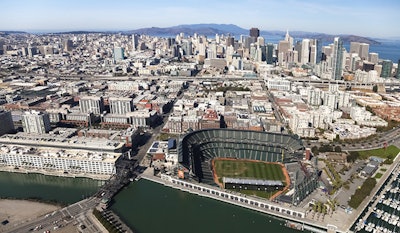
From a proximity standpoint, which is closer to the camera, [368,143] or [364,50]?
[368,143]

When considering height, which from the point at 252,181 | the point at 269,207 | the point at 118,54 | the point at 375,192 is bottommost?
the point at 375,192

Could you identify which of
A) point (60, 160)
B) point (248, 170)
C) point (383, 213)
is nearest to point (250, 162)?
point (248, 170)

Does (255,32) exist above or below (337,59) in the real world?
above

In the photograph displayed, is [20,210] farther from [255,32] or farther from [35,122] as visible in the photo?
[255,32]

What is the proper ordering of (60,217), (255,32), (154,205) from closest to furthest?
(60,217), (154,205), (255,32)

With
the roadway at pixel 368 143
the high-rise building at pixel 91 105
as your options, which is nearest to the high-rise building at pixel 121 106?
the high-rise building at pixel 91 105

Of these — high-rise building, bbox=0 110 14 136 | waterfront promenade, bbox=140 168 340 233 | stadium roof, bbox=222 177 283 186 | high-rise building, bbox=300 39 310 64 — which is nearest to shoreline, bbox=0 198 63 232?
waterfront promenade, bbox=140 168 340 233

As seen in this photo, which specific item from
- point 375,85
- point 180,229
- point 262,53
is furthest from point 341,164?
point 262,53

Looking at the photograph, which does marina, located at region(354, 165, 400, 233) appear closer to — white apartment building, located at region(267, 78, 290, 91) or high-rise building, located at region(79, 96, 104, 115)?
high-rise building, located at region(79, 96, 104, 115)
